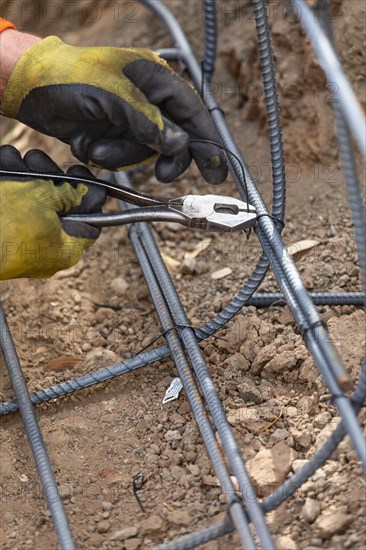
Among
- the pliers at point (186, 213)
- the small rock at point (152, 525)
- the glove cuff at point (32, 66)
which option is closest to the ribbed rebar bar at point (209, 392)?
the small rock at point (152, 525)

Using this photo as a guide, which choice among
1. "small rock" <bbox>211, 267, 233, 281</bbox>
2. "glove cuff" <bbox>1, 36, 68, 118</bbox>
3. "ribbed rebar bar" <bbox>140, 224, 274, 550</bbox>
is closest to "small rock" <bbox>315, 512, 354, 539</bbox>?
"ribbed rebar bar" <bbox>140, 224, 274, 550</bbox>

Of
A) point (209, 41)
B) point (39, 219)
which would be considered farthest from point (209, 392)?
Answer: point (209, 41)

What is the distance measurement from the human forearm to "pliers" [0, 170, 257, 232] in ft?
0.95

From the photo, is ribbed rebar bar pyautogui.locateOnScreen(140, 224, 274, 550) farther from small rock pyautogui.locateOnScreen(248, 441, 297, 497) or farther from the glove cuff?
the glove cuff

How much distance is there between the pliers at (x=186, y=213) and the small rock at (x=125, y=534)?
755 millimetres

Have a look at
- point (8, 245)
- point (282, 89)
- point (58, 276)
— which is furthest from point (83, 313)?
point (282, 89)

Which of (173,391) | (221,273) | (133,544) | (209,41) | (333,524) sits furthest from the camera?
(209,41)

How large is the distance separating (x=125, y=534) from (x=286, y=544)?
382 mm

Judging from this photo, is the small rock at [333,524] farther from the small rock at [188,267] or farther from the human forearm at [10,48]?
the human forearm at [10,48]

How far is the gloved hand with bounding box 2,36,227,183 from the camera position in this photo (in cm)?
208

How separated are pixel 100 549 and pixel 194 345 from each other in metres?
0.58

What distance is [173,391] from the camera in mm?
2217

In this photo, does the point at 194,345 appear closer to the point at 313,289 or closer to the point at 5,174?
the point at 313,289

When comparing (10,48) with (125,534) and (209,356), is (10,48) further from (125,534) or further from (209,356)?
(125,534)
